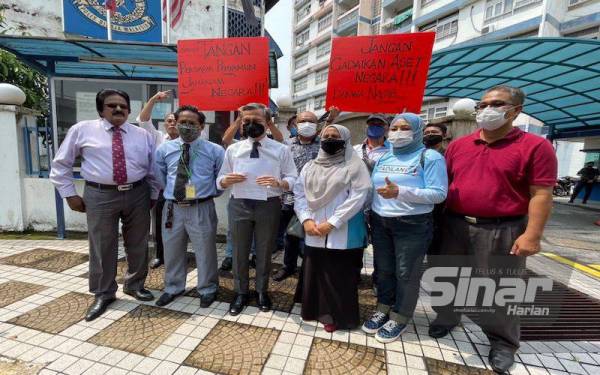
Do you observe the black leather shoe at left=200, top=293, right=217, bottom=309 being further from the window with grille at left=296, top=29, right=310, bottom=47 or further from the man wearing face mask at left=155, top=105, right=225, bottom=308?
the window with grille at left=296, top=29, right=310, bottom=47

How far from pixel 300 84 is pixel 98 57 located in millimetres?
36323

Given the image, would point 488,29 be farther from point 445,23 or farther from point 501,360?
point 501,360

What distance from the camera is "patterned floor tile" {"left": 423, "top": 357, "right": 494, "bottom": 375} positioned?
2.15 metres

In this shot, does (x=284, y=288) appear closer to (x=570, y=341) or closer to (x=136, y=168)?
(x=136, y=168)

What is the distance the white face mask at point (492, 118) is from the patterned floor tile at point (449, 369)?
1.81 m

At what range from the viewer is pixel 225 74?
3.76 m

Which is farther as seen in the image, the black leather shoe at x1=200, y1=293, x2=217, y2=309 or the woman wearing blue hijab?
the black leather shoe at x1=200, y1=293, x2=217, y2=309

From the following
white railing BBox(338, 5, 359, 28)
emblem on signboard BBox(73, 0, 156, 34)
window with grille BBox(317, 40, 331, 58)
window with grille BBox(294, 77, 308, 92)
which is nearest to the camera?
emblem on signboard BBox(73, 0, 156, 34)

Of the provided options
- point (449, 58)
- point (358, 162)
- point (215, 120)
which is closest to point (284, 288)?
point (358, 162)

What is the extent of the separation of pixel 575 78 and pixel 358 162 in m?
9.43

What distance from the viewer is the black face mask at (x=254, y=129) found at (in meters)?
2.74

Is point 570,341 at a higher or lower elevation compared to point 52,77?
lower

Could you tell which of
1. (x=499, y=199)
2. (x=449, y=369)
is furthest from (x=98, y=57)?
(x=449, y=369)

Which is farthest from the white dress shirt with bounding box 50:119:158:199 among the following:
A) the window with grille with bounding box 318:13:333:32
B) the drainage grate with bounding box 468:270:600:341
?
the window with grille with bounding box 318:13:333:32
